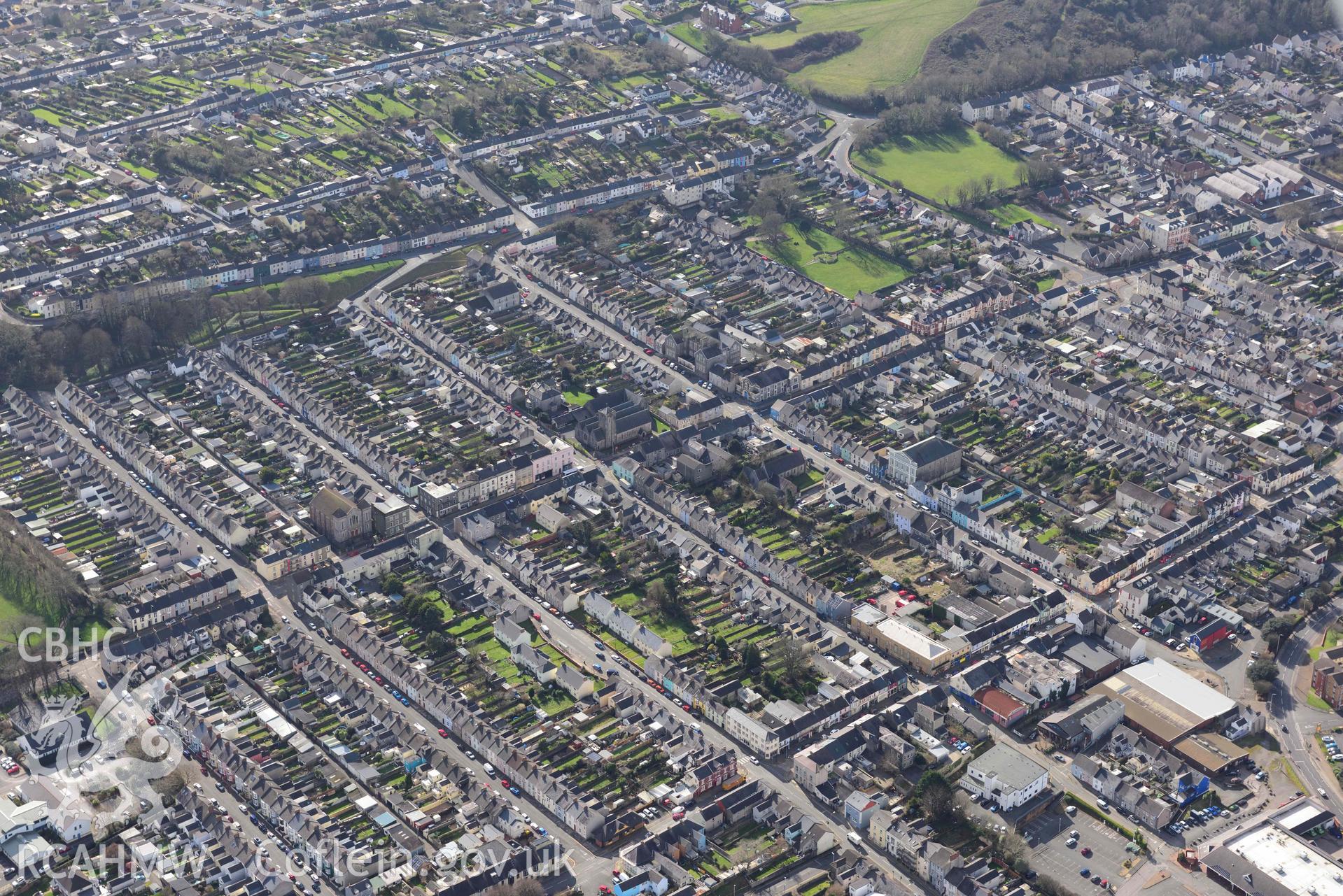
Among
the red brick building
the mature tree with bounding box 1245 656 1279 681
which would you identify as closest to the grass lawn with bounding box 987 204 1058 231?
the red brick building

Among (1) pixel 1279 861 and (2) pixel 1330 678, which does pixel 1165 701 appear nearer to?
(2) pixel 1330 678

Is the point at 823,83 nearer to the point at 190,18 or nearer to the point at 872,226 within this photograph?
the point at 872,226

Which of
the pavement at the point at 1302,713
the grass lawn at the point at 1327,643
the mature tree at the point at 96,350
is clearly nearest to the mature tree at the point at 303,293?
the mature tree at the point at 96,350

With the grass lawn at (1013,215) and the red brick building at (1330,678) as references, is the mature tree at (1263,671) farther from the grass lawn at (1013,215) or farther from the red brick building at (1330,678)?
the grass lawn at (1013,215)

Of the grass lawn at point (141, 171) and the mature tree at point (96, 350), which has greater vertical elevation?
the mature tree at point (96, 350)

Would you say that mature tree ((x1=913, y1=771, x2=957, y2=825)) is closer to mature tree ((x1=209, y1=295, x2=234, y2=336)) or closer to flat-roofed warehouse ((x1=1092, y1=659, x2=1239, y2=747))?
flat-roofed warehouse ((x1=1092, y1=659, x2=1239, y2=747))
